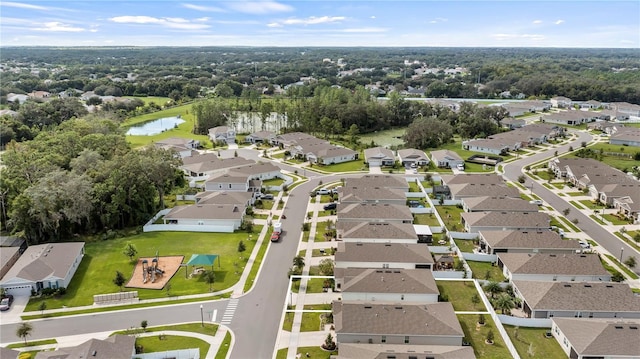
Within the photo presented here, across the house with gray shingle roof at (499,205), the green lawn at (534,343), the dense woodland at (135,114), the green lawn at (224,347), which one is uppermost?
the dense woodland at (135,114)

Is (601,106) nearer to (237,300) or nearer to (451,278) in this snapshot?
(451,278)

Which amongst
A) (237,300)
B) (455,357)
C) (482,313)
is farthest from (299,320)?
(482,313)

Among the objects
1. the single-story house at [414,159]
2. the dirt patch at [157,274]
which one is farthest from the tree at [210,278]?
the single-story house at [414,159]

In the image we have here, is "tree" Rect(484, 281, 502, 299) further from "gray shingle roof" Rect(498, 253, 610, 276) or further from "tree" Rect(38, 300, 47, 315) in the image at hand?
"tree" Rect(38, 300, 47, 315)

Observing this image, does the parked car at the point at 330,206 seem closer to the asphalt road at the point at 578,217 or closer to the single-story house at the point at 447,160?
the single-story house at the point at 447,160

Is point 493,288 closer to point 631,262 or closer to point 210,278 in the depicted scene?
point 631,262
